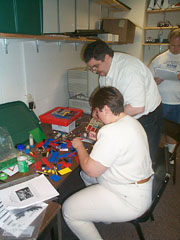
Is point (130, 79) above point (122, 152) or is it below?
above

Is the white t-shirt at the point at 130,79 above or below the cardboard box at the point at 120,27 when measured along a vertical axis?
below

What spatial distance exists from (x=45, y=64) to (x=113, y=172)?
1.45 m

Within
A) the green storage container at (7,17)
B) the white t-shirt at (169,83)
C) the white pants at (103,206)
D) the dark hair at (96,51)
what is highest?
the green storage container at (7,17)

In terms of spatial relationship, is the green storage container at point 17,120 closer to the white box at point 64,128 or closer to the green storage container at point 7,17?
the white box at point 64,128

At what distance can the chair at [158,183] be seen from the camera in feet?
3.93

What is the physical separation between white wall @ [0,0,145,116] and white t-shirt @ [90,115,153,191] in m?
1.07

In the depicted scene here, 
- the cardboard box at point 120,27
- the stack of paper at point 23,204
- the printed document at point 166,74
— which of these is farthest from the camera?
the cardboard box at point 120,27

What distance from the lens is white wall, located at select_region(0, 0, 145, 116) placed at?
1695mm

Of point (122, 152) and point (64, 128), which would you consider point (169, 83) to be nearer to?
point (64, 128)

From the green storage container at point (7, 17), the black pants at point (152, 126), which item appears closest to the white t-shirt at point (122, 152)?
the black pants at point (152, 126)

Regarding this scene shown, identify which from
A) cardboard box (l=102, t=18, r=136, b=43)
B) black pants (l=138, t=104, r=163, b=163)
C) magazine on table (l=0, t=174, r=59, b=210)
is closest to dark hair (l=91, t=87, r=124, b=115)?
magazine on table (l=0, t=174, r=59, b=210)

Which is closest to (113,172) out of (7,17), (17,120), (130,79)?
(130,79)

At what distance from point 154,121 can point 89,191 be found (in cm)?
88

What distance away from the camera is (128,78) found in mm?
1487
